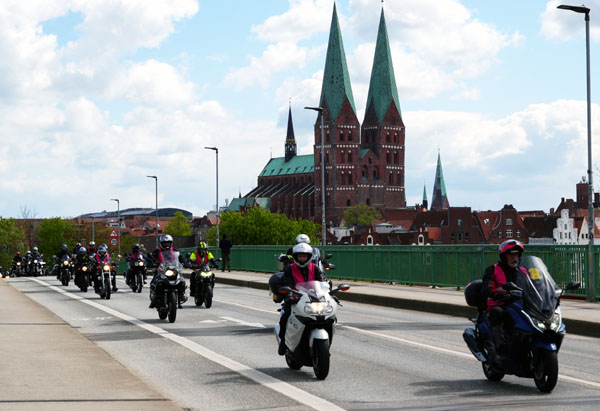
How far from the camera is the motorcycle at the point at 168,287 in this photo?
18.2 metres

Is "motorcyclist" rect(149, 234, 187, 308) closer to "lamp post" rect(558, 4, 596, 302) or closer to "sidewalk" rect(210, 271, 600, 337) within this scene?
"sidewalk" rect(210, 271, 600, 337)

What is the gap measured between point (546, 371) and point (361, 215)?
188065mm

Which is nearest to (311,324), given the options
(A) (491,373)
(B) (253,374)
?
(B) (253,374)

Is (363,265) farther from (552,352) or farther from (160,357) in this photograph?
(552,352)

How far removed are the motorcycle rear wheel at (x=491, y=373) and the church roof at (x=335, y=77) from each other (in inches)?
6670

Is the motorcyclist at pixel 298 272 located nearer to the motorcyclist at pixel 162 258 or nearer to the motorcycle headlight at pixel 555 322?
the motorcycle headlight at pixel 555 322

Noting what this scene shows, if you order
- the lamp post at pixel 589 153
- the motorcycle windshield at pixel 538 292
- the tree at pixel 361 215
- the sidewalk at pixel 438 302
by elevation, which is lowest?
the sidewalk at pixel 438 302

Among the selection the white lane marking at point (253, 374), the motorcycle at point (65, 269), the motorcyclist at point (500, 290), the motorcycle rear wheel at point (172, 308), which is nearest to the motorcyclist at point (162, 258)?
the motorcycle rear wheel at point (172, 308)

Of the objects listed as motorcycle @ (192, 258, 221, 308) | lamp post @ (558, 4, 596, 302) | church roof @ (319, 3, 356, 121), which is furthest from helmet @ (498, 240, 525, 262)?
church roof @ (319, 3, 356, 121)

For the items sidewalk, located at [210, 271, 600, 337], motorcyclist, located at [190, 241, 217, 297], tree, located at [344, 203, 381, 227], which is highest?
tree, located at [344, 203, 381, 227]

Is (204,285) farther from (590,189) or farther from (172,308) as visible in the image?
(590,189)

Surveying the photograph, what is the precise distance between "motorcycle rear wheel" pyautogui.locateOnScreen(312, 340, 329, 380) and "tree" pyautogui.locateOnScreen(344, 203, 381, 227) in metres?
186

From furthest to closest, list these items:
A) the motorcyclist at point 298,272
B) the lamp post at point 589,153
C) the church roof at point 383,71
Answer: the church roof at point 383,71 → the lamp post at point 589,153 → the motorcyclist at point 298,272

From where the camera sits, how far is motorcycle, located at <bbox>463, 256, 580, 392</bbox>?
891 cm
